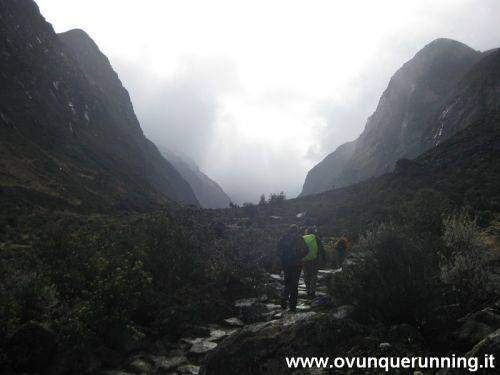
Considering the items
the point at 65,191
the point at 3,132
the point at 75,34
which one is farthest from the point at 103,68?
the point at 65,191

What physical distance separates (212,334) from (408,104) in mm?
120813

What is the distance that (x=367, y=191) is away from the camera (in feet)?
142

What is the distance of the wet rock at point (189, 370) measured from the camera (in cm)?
613

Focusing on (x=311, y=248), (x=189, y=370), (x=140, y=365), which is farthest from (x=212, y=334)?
(x=311, y=248)

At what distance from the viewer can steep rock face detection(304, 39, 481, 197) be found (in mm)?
106750

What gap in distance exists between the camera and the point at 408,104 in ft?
384

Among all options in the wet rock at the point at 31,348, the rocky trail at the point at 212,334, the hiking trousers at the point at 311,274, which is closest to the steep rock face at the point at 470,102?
the hiking trousers at the point at 311,274

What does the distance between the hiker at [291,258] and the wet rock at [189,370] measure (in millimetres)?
3899

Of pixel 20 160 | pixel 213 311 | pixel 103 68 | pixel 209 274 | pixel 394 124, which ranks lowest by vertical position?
pixel 213 311

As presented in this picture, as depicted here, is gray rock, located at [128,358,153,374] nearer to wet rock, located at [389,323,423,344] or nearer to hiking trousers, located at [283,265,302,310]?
wet rock, located at [389,323,423,344]

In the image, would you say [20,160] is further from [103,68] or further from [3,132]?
[103,68]

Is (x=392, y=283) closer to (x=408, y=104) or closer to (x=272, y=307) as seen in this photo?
(x=272, y=307)

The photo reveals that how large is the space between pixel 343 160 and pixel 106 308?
16767 cm

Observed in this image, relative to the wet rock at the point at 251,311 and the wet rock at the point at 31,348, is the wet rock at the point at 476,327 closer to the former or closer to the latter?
the wet rock at the point at 251,311
